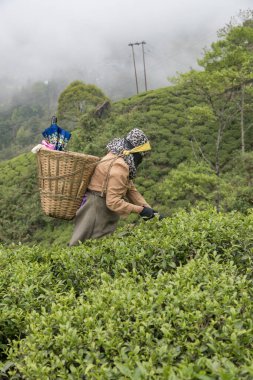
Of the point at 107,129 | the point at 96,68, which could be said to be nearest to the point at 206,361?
the point at 107,129

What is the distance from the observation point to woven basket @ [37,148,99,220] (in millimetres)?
3492

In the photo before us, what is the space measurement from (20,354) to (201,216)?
2.04m

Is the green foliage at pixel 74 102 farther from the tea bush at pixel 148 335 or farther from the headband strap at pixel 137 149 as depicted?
the tea bush at pixel 148 335

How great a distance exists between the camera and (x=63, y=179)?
11.7ft

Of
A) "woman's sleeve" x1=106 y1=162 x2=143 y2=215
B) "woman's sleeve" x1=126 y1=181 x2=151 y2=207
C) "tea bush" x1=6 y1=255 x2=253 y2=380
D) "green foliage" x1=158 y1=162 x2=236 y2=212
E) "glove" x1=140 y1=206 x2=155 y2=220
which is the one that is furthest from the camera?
"green foliage" x1=158 y1=162 x2=236 y2=212

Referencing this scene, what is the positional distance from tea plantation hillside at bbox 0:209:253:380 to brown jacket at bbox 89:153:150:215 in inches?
17.9

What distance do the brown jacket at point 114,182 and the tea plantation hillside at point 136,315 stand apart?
17.9 inches

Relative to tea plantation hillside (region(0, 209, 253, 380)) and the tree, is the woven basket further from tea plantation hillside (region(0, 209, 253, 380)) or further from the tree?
the tree

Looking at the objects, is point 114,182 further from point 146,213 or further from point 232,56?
point 232,56

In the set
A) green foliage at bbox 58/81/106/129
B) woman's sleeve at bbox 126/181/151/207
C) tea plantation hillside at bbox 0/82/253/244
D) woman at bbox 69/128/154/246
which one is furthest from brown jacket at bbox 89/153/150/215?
green foliage at bbox 58/81/106/129

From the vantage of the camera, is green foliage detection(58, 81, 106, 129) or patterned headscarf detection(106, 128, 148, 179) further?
green foliage detection(58, 81, 106, 129)

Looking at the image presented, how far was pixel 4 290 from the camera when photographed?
2.87m

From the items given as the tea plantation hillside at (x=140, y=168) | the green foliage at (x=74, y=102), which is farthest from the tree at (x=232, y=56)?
the green foliage at (x=74, y=102)

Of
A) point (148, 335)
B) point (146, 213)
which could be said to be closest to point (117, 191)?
point (146, 213)
